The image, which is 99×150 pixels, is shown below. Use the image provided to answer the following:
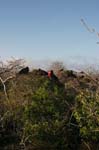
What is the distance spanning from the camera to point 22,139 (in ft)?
63.0

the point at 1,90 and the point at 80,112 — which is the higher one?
the point at 1,90

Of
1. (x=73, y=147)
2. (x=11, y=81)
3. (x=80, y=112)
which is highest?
(x=11, y=81)

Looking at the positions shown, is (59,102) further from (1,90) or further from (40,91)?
(1,90)

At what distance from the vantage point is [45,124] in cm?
1900

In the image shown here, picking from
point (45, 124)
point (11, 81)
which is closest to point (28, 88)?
point (11, 81)

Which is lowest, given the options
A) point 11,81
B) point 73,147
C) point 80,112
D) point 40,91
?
point 73,147

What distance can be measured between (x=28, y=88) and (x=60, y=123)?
4074 millimetres

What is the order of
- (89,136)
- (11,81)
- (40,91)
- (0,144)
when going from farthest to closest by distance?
(11,81) → (0,144) → (40,91) → (89,136)

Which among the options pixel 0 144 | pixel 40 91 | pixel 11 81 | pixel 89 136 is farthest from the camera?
pixel 11 81

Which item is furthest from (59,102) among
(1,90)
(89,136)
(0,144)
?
(1,90)

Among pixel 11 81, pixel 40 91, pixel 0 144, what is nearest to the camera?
pixel 40 91

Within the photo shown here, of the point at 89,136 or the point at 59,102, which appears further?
the point at 59,102

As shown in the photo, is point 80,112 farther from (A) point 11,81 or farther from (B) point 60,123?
(A) point 11,81

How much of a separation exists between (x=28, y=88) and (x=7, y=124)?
7.53 ft
